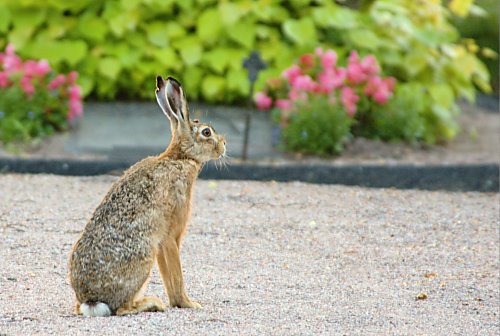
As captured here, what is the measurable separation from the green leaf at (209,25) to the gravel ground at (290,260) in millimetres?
3068

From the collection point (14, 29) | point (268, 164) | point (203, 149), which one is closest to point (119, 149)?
point (268, 164)

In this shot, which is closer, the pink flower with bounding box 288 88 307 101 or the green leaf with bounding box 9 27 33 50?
the pink flower with bounding box 288 88 307 101

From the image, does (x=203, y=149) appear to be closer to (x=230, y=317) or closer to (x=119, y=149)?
(x=230, y=317)

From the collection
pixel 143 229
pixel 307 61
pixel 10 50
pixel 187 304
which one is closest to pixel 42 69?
pixel 10 50

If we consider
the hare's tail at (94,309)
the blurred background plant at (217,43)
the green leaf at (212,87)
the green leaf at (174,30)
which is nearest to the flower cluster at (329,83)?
the blurred background plant at (217,43)

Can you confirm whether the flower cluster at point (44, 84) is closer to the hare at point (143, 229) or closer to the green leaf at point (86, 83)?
the green leaf at point (86, 83)

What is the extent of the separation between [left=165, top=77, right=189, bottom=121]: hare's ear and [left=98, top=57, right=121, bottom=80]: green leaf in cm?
592

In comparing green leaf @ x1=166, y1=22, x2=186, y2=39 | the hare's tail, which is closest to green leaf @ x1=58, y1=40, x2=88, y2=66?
green leaf @ x1=166, y1=22, x2=186, y2=39

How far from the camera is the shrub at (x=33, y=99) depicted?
10180 millimetres

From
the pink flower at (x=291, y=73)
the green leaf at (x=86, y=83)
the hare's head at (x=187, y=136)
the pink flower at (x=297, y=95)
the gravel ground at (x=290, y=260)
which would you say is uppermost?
the hare's head at (x=187, y=136)

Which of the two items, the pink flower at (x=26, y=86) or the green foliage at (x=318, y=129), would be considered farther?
the pink flower at (x=26, y=86)

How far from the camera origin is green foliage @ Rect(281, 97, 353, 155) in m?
10.1

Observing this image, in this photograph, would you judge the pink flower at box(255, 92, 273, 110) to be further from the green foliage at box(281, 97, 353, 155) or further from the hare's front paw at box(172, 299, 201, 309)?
the hare's front paw at box(172, 299, 201, 309)

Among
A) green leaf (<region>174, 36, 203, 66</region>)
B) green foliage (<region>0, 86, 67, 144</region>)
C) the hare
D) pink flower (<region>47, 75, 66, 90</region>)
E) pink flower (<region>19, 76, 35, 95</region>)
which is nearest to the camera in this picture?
the hare
